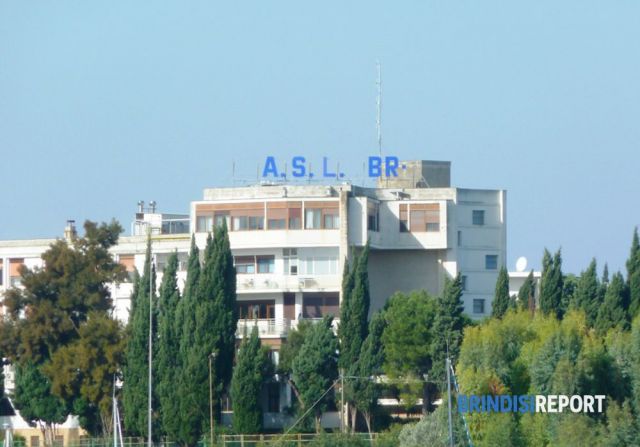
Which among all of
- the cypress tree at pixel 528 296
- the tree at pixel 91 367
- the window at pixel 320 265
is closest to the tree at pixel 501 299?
the cypress tree at pixel 528 296

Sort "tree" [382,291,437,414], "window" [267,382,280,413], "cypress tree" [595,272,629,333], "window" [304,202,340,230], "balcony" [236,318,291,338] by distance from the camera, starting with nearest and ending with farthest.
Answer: "cypress tree" [595,272,629,333]
"tree" [382,291,437,414]
"window" [267,382,280,413]
"balcony" [236,318,291,338]
"window" [304,202,340,230]

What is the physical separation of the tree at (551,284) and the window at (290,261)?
470 inches

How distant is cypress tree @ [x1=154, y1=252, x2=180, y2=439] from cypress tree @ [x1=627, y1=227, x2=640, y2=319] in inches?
776

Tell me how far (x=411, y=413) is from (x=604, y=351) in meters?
15.9

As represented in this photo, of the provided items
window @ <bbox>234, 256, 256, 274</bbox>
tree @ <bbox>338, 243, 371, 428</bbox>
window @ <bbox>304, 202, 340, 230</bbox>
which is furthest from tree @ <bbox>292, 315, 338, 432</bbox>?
window @ <bbox>234, 256, 256, 274</bbox>

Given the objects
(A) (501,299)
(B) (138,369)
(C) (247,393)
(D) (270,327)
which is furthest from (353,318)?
(B) (138,369)

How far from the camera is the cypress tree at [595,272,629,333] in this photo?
74312mm

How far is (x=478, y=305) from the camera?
294 feet

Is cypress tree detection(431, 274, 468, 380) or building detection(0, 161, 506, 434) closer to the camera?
cypress tree detection(431, 274, 468, 380)

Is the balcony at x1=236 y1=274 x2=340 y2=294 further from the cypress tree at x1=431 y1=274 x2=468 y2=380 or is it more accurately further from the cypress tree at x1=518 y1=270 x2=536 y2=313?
the cypress tree at x1=518 y1=270 x2=536 y2=313

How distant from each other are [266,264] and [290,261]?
130cm

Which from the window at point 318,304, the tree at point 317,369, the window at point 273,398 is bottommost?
the window at point 273,398

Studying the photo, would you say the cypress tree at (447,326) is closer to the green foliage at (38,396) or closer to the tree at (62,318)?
the tree at (62,318)

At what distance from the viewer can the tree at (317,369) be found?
75438 millimetres
